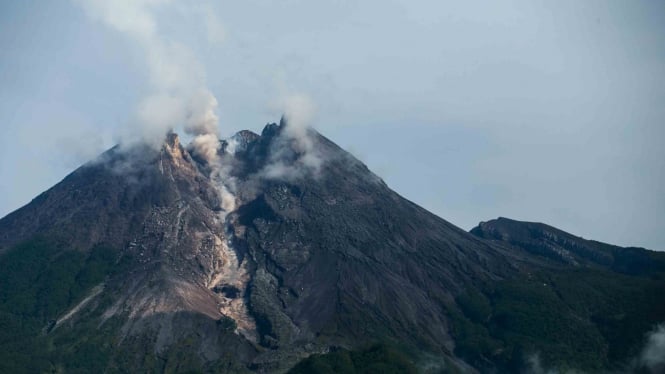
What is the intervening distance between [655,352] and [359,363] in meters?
62.6

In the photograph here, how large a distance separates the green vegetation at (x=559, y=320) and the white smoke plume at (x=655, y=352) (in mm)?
2199

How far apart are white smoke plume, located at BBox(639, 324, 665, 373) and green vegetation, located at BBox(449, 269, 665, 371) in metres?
2.20

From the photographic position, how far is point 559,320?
579 feet

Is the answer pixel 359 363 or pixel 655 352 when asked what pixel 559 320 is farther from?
pixel 359 363

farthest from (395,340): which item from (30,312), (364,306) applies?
(30,312)

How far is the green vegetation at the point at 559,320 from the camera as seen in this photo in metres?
165

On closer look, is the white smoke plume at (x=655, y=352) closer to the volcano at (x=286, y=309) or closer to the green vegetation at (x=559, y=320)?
the volcano at (x=286, y=309)

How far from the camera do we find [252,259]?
199750mm

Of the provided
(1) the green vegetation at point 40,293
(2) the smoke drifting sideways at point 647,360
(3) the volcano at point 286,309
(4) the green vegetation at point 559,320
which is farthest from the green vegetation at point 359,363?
(1) the green vegetation at point 40,293

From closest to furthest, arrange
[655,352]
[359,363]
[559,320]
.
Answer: [359,363], [655,352], [559,320]

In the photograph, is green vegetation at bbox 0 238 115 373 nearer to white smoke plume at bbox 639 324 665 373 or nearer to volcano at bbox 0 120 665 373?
volcano at bbox 0 120 665 373

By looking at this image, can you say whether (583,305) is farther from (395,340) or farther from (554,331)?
(395,340)

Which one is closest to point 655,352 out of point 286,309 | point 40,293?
point 286,309

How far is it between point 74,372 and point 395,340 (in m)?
63.0
